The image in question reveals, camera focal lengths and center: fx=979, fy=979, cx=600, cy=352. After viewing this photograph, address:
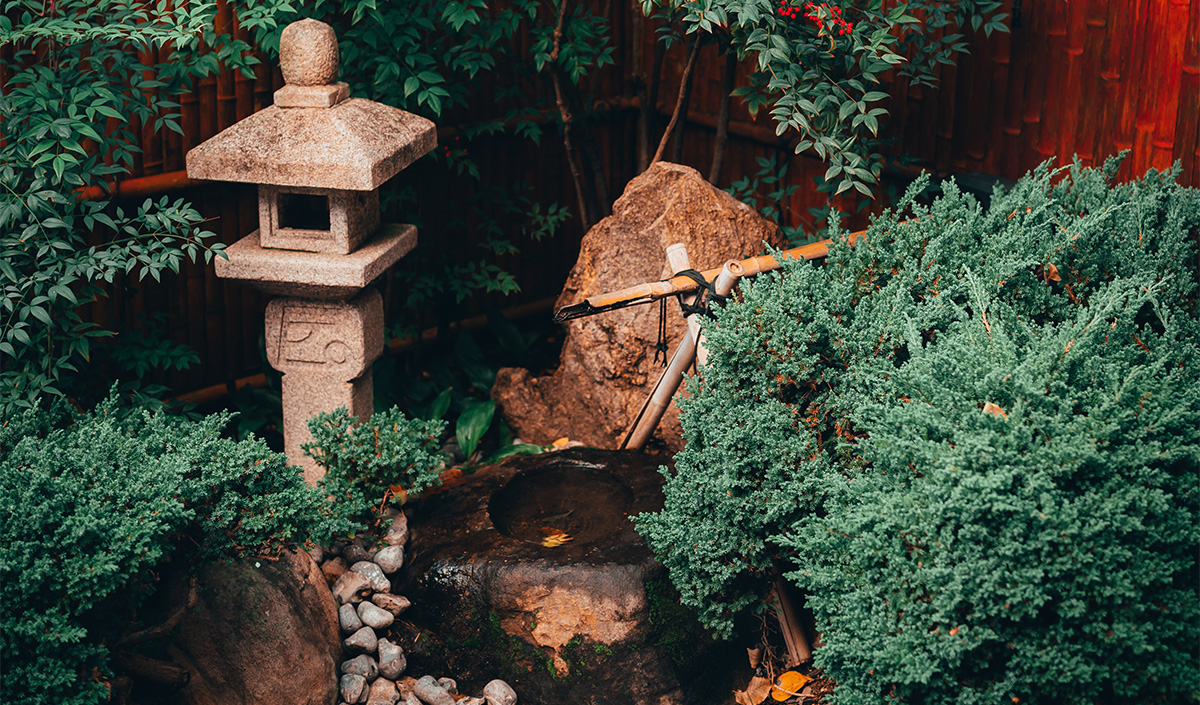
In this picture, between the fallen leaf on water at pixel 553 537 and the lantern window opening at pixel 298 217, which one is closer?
the fallen leaf on water at pixel 553 537

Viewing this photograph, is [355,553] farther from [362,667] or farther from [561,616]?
[561,616]

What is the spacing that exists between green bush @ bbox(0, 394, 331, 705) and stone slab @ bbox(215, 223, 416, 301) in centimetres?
69

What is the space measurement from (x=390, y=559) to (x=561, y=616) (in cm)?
76

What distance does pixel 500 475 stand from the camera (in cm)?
418

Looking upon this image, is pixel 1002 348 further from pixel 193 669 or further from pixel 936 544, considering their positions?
pixel 193 669

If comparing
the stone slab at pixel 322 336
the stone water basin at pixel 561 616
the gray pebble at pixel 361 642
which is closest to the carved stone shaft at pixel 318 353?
the stone slab at pixel 322 336

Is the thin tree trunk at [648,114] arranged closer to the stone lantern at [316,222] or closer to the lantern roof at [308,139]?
the stone lantern at [316,222]

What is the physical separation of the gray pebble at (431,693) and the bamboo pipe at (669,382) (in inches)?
52.5

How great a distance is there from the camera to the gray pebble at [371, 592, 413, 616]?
3652 millimetres

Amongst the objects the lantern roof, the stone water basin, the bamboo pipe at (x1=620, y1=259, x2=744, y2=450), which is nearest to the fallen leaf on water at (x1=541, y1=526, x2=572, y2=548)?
the stone water basin

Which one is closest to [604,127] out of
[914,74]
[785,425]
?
[914,74]

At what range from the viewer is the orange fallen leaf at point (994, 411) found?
252cm

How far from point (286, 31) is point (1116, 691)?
3.49 m

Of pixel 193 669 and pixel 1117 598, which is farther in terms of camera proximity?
pixel 193 669
